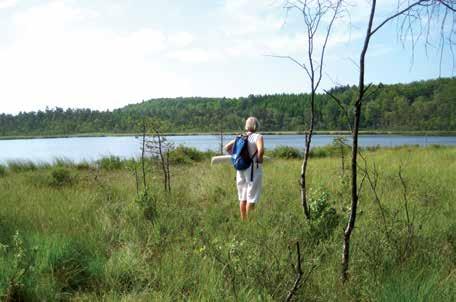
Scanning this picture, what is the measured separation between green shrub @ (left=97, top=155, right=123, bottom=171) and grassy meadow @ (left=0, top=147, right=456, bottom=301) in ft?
30.3

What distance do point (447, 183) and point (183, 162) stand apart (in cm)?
1161

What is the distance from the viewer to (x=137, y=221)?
226 inches

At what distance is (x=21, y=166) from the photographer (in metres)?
16.6

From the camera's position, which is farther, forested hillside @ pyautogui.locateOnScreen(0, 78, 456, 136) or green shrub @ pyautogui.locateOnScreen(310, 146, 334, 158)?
forested hillside @ pyautogui.locateOnScreen(0, 78, 456, 136)

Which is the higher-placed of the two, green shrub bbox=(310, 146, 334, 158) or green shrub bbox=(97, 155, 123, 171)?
green shrub bbox=(97, 155, 123, 171)

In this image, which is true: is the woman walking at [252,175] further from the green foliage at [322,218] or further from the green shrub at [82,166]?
the green shrub at [82,166]

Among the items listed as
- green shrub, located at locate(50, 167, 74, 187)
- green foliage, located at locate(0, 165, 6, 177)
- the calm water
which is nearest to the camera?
green shrub, located at locate(50, 167, 74, 187)

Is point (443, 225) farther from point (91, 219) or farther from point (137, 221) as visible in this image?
point (91, 219)

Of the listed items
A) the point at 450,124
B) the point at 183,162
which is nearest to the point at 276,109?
the point at 450,124

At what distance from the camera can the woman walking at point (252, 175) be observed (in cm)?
649

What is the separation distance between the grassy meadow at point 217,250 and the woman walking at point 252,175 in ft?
0.84

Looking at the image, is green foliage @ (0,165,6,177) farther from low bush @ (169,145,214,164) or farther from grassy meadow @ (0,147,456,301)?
grassy meadow @ (0,147,456,301)

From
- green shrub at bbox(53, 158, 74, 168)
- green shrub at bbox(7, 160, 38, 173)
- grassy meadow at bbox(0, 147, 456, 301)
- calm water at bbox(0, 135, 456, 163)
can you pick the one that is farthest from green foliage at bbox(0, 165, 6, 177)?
grassy meadow at bbox(0, 147, 456, 301)

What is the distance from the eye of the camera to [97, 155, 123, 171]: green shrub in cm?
1659
